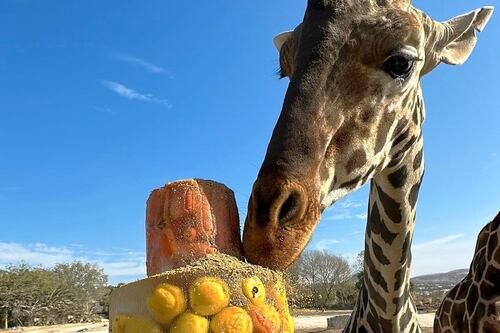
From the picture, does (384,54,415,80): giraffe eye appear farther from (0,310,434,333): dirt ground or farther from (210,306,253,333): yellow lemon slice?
(0,310,434,333): dirt ground

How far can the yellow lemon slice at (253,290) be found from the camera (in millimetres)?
1700

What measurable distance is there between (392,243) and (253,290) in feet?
5.53

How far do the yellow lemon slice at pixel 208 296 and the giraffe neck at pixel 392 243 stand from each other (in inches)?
64.3

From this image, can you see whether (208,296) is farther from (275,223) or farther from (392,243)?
(392,243)

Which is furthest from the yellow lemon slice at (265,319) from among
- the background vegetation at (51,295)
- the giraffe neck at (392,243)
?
the background vegetation at (51,295)

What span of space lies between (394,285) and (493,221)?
0.95 meters

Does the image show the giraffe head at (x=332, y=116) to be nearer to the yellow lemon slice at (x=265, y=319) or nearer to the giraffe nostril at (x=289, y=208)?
the giraffe nostril at (x=289, y=208)

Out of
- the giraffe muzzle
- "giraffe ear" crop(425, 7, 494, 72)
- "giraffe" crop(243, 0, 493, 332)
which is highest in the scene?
"giraffe ear" crop(425, 7, 494, 72)

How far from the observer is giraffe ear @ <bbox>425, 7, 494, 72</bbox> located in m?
A: 2.97

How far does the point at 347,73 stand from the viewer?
2.29 m

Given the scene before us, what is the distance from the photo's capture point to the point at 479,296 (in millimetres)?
3117

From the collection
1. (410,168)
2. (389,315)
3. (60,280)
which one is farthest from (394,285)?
(60,280)

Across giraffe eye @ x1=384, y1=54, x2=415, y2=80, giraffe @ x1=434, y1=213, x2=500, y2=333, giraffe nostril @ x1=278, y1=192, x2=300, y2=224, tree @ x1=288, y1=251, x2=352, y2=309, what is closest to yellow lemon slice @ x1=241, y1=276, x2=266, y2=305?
giraffe nostril @ x1=278, y1=192, x2=300, y2=224

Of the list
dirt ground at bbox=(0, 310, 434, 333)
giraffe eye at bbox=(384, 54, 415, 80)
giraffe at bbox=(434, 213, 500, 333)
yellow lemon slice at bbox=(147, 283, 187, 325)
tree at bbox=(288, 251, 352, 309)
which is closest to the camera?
yellow lemon slice at bbox=(147, 283, 187, 325)
